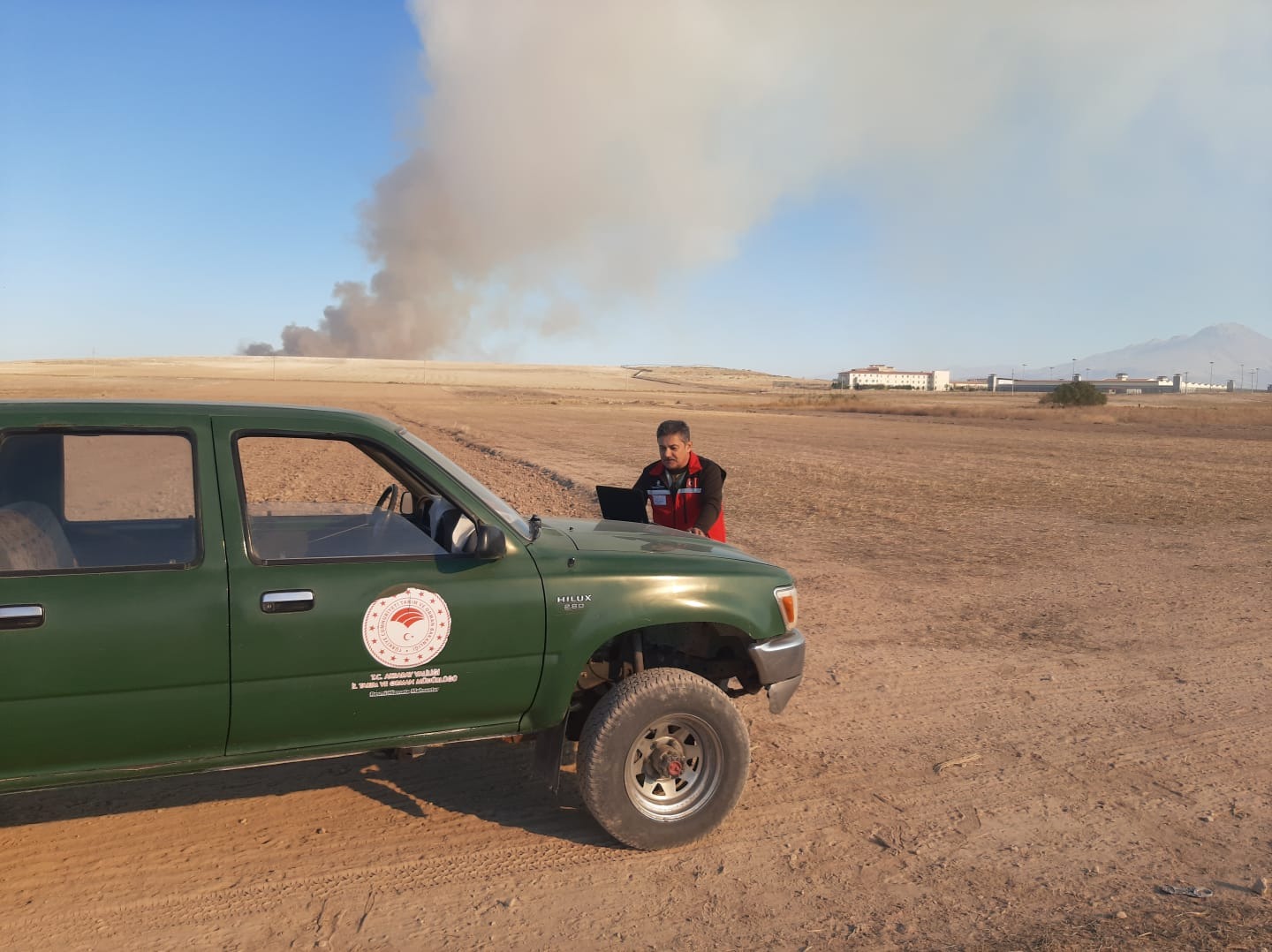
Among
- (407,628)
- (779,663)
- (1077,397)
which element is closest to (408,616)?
(407,628)

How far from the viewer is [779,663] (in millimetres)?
4344

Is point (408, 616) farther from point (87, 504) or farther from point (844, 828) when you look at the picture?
point (844, 828)

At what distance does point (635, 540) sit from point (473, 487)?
81 centimetres

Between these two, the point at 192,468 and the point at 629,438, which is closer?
the point at 192,468

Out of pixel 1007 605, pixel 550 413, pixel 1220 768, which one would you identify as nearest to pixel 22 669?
pixel 1220 768

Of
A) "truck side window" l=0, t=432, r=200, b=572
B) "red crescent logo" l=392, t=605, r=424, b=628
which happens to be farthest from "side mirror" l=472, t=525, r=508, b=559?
"truck side window" l=0, t=432, r=200, b=572

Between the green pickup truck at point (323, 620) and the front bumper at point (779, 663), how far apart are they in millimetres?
12

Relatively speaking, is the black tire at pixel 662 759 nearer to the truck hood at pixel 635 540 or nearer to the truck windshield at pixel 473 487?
the truck hood at pixel 635 540

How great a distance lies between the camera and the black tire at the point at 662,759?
3.98 metres

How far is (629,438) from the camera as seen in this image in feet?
107

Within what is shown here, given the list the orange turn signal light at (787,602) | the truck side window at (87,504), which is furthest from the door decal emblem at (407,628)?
the orange turn signal light at (787,602)

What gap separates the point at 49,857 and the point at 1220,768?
217 inches

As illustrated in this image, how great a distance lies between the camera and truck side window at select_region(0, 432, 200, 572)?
345 cm

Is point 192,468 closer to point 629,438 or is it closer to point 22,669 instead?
point 22,669
